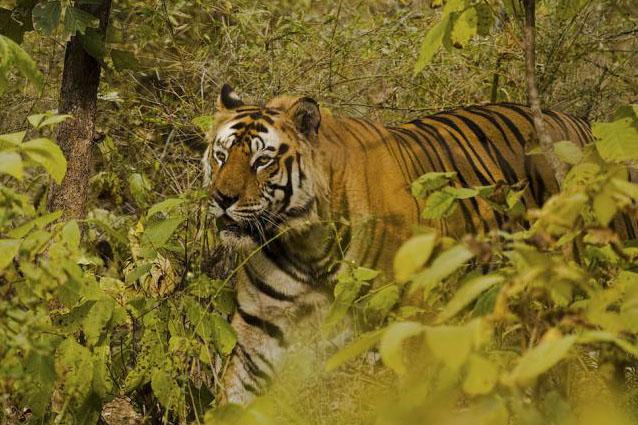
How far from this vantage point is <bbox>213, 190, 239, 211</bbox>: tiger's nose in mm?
3782

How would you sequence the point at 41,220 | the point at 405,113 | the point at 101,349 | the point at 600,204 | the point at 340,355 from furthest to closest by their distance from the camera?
the point at 405,113 → the point at 101,349 → the point at 41,220 → the point at 600,204 → the point at 340,355

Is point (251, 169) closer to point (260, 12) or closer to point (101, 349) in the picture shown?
point (101, 349)

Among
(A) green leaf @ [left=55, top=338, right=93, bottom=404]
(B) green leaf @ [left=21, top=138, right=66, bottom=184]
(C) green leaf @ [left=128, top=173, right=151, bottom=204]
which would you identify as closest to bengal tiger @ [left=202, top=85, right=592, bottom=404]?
(C) green leaf @ [left=128, top=173, right=151, bottom=204]

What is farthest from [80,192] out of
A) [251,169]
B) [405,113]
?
[405,113]

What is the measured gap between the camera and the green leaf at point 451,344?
1.75m

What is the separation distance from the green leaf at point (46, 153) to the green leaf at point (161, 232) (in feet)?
2.60

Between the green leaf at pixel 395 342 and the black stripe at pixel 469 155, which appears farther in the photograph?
the black stripe at pixel 469 155

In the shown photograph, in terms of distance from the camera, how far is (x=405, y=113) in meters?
6.11

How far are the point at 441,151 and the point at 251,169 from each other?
0.98m

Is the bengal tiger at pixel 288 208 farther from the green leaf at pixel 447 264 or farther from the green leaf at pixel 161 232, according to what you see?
the green leaf at pixel 447 264

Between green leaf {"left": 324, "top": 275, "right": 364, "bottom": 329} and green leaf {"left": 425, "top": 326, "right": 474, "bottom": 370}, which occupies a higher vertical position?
green leaf {"left": 425, "top": 326, "right": 474, "bottom": 370}

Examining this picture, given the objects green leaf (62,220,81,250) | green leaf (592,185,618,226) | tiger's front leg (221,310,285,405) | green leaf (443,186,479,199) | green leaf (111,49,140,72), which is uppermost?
green leaf (111,49,140,72)

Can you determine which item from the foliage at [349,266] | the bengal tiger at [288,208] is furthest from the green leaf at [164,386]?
the bengal tiger at [288,208]

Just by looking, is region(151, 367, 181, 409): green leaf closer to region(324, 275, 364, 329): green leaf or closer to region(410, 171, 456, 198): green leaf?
region(324, 275, 364, 329): green leaf
